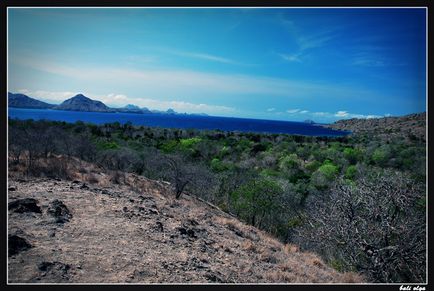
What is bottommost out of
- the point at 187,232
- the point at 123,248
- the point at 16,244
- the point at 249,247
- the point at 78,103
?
the point at 249,247

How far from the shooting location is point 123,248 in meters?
5.96

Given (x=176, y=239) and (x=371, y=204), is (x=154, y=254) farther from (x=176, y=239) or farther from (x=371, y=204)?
(x=371, y=204)

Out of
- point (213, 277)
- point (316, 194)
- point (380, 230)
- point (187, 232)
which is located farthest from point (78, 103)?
point (380, 230)

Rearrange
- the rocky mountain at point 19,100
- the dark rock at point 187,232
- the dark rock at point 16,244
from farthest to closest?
1. the dark rock at point 187,232
2. the rocky mountain at point 19,100
3. the dark rock at point 16,244

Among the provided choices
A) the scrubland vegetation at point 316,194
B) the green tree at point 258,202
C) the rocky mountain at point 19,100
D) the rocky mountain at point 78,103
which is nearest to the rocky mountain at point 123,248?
the scrubland vegetation at point 316,194

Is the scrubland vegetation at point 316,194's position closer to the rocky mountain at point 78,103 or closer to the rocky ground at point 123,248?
the rocky ground at point 123,248

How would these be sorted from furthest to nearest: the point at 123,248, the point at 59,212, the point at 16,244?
the point at 59,212 → the point at 123,248 → the point at 16,244

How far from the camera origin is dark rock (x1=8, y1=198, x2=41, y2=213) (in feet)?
22.8

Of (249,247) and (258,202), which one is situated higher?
(249,247)

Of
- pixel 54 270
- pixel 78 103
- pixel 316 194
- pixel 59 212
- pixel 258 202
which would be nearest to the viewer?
pixel 54 270

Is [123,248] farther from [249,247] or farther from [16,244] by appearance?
[249,247]

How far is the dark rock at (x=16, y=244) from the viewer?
16.3ft

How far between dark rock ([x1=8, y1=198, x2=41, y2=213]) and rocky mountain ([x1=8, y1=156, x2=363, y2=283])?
0.8 inches

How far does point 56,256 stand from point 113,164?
1740cm
